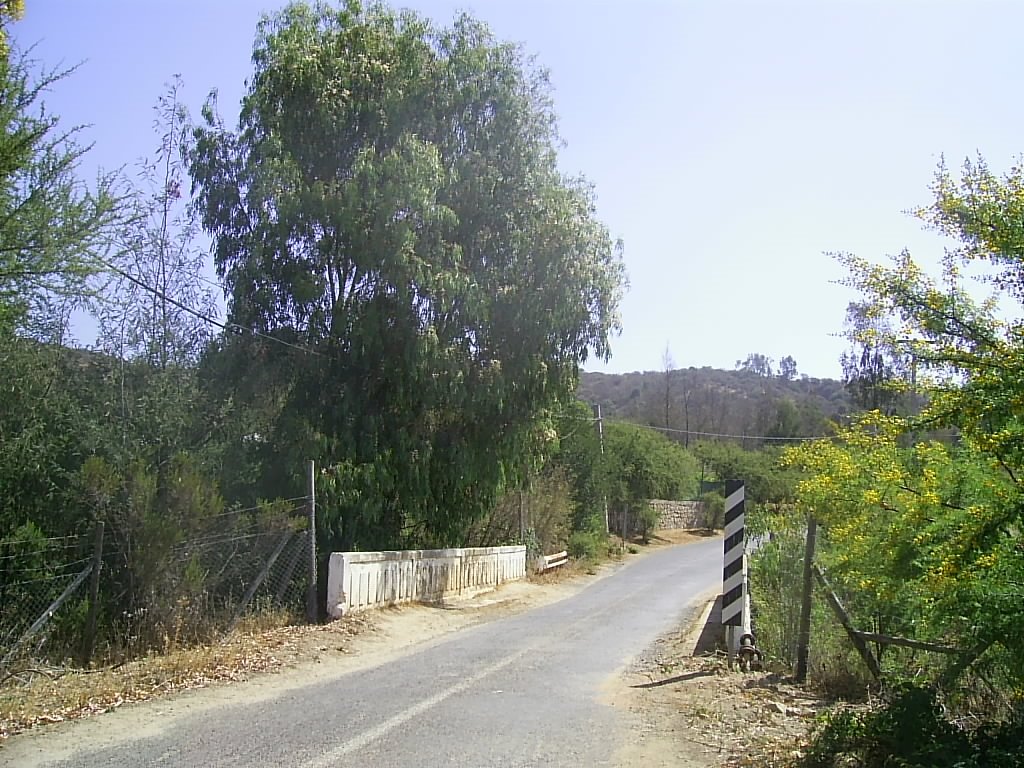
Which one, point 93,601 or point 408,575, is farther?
point 408,575

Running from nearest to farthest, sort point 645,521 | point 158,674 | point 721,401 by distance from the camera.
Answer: point 158,674, point 645,521, point 721,401

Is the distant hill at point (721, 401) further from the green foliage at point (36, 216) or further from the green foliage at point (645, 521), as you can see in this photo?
the green foliage at point (36, 216)

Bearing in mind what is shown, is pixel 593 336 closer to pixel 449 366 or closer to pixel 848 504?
pixel 449 366

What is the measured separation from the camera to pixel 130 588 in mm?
12398

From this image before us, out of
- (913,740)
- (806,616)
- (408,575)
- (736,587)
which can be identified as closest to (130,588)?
(408,575)

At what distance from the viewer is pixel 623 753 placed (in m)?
7.62

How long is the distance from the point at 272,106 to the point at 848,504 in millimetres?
14939

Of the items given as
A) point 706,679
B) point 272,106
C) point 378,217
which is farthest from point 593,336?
point 706,679

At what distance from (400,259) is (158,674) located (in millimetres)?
10236

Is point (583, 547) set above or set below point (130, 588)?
below

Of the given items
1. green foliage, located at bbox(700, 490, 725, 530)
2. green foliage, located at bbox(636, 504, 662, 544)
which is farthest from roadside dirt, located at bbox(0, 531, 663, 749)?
green foliage, located at bbox(700, 490, 725, 530)

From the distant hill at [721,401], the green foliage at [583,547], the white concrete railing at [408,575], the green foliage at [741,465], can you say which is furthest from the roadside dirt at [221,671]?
the distant hill at [721,401]

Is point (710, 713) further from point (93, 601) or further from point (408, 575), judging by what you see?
point (408, 575)

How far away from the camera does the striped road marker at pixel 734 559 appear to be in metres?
11.9
